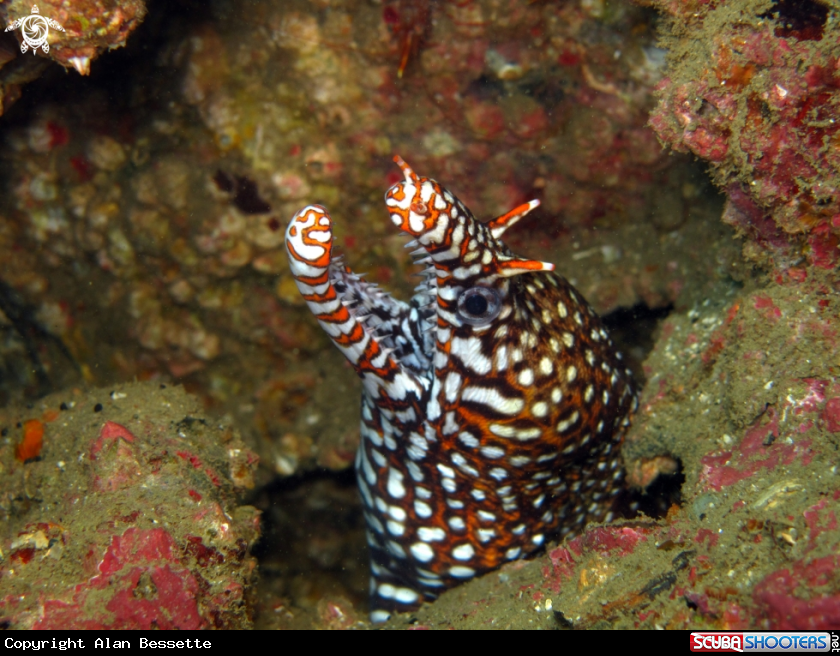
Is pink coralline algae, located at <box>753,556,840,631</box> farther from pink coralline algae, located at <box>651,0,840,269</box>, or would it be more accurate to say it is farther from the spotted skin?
pink coralline algae, located at <box>651,0,840,269</box>

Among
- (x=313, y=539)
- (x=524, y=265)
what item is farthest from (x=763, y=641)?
(x=313, y=539)

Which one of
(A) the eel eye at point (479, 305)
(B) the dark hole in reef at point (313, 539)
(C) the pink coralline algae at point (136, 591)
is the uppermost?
(A) the eel eye at point (479, 305)

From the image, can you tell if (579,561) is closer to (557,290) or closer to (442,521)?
(442,521)

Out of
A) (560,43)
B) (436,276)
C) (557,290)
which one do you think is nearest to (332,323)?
(436,276)

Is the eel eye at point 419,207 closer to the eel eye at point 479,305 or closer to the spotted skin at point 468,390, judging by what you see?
the spotted skin at point 468,390

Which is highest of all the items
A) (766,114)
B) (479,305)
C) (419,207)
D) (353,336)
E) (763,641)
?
(766,114)

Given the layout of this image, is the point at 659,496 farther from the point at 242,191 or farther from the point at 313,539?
the point at 242,191

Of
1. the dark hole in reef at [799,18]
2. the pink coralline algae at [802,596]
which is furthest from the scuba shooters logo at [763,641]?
the dark hole in reef at [799,18]
